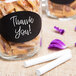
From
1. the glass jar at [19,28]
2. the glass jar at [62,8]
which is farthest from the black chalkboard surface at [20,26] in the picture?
the glass jar at [62,8]

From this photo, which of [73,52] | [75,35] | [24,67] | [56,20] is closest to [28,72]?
[24,67]

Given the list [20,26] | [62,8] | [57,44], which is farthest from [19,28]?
[62,8]

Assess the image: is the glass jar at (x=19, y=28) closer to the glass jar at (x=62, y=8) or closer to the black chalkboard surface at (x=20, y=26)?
the black chalkboard surface at (x=20, y=26)

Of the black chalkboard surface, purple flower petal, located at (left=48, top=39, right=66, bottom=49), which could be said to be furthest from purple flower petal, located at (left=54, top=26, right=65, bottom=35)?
the black chalkboard surface

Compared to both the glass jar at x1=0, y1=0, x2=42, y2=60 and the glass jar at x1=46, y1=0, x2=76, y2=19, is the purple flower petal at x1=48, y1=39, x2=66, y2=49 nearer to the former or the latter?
the glass jar at x1=0, y1=0, x2=42, y2=60

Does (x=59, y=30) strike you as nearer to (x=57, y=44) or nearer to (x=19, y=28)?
(x=57, y=44)

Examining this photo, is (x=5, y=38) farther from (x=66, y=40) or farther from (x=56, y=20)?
(x=56, y=20)
